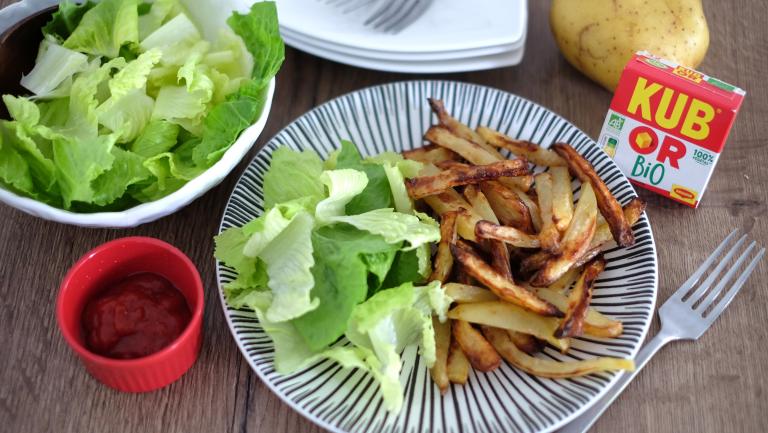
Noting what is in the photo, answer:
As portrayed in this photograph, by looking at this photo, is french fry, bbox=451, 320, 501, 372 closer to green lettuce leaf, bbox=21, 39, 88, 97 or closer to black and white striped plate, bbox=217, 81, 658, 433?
black and white striped plate, bbox=217, 81, 658, 433

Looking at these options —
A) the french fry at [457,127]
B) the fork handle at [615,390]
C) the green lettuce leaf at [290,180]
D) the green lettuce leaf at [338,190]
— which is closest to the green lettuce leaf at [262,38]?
the green lettuce leaf at [290,180]

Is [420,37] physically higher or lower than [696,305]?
higher

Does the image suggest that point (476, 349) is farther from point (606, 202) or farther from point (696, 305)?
point (696, 305)

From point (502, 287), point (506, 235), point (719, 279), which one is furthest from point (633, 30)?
point (502, 287)

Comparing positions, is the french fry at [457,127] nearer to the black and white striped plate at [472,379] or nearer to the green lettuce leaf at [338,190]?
the black and white striped plate at [472,379]

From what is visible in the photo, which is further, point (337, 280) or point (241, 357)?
point (241, 357)

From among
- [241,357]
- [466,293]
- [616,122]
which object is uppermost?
[616,122]

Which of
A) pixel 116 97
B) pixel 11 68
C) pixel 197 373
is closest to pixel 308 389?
pixel 197 373

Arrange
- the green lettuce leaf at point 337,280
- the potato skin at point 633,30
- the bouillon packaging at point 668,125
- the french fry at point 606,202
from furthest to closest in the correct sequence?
the potato skin at point 633,30
the bouillon packaging at point 668,125
the french fry at point 606,202
the green lettuce leaf at point 337,280
